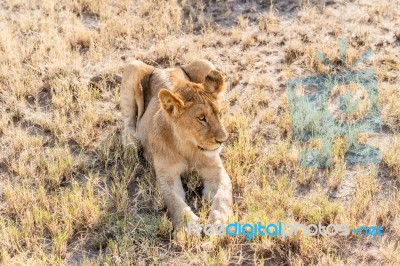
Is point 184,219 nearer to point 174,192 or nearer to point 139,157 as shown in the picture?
point 174,192

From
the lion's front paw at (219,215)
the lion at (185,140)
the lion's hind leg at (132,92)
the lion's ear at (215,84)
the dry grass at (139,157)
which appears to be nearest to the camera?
the dry grass at (139,157)

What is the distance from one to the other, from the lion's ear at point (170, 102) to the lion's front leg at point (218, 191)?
708 millimetres

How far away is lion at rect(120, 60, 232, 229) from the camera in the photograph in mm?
4766

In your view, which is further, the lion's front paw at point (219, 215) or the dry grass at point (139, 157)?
the lion's front paw at point (219, 215)

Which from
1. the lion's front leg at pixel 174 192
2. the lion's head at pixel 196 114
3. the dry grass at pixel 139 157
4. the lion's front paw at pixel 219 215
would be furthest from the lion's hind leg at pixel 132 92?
the lion's front paw at pixel 219 215

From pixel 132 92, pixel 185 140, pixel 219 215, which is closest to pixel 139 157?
pixel 132 92

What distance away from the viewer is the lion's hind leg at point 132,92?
20.9 feet

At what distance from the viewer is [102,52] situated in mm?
8328

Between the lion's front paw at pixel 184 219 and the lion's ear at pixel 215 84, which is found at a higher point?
the lion's ear at pixel 215 84

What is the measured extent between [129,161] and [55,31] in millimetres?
3812

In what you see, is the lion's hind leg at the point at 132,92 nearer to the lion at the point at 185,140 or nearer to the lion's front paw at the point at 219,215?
the lion at the point at 185,140

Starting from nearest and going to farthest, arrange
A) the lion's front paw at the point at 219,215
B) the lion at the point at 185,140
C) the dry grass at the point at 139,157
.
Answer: the dry grass at the point at 139,157, the lion's front paw at the point at 219,215, the lion at the point at 185,140

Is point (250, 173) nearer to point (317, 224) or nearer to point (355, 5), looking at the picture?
point (317, 224)

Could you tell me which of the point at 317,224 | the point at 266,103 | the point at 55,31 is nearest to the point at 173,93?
the point at 317,224
